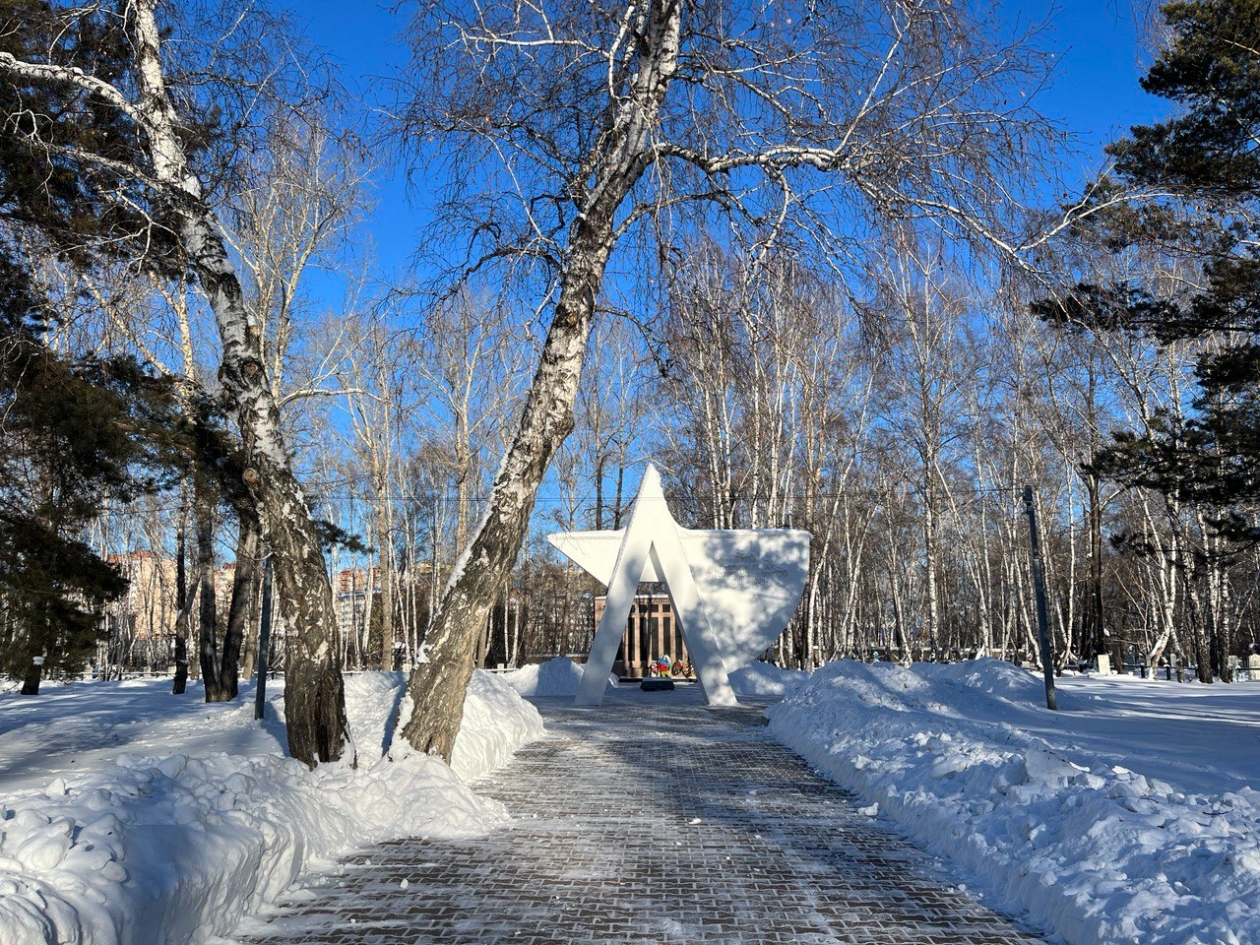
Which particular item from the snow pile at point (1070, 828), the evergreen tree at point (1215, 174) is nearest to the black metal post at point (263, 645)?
the snow pile at point (1070, 828)

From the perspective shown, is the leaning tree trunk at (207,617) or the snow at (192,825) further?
the leaning tree trunk at (207,617)

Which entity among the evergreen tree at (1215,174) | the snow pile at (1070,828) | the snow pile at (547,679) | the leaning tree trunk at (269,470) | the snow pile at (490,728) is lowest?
the snow pile at (547,679)

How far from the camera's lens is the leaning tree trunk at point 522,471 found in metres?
7.64

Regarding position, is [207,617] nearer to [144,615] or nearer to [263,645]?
[263,645]

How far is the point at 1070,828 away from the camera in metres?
5.18

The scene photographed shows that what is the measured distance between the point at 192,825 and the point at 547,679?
21.3 m

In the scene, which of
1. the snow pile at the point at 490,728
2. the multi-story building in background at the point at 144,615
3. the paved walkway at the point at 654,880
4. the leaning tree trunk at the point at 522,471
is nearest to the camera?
the paved walkway at the point at 654,880

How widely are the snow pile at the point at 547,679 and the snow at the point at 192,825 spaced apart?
48.0ft

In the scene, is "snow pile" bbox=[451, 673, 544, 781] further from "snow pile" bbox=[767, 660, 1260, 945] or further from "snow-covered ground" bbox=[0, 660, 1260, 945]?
"snow pile" bbox=[767, 660, 1260, 945]

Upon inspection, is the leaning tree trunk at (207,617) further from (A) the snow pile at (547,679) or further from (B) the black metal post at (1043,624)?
(B) the black metal post at (1043,624)

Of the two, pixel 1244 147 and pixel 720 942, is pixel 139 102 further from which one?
pixel 1244 147

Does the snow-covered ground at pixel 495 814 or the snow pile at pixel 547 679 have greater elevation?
the snow-covered ground at pixel 495 814

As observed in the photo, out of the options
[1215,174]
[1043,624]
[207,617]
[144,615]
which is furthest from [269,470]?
[144,615]

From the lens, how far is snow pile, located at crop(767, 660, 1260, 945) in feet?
12.9
